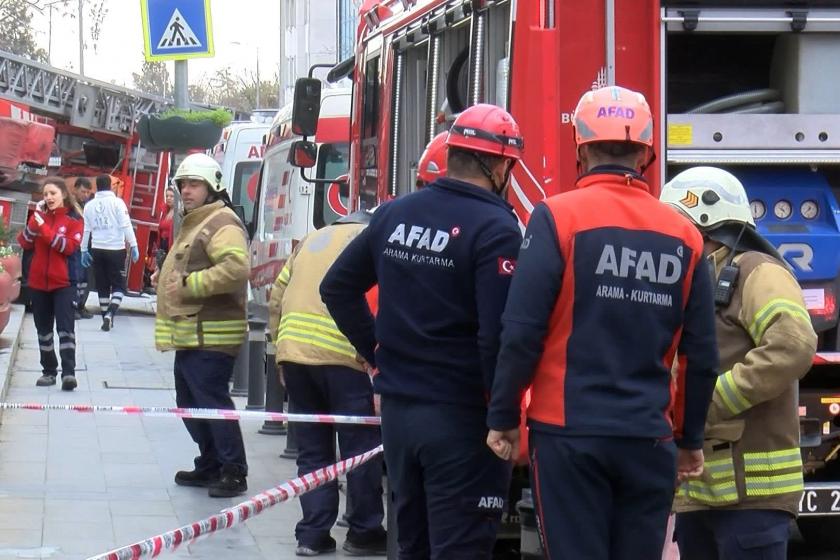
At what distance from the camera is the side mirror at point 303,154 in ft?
33.1

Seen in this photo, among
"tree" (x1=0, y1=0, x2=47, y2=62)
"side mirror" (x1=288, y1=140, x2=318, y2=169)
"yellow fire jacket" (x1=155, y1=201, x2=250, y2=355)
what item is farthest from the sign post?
"tree" (x1=0, y1=0, x2=47, y2=62)

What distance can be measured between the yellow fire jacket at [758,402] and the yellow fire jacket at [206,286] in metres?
4.06

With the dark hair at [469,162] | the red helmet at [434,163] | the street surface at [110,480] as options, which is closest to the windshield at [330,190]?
the street surface at [110,480]

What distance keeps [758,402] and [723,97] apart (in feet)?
7.49

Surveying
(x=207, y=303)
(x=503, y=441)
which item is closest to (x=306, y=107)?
(x=207, y=303)

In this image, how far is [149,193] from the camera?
89.9ft

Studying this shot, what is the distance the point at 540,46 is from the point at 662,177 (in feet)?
2.36

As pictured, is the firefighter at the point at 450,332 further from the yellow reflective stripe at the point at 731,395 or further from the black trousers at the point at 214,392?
the black trousers at the point at 214,392

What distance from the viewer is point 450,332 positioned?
Result: 15.1ft

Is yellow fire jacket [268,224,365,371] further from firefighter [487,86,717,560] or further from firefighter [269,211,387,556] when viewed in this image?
firefighter [487,86,717,560]

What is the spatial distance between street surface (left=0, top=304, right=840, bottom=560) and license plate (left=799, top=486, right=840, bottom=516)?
1.40 metres

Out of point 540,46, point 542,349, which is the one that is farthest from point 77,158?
point 542,349

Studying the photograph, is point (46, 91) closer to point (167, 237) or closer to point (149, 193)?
point (149, 193)

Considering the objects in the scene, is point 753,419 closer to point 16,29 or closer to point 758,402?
point 758,402
